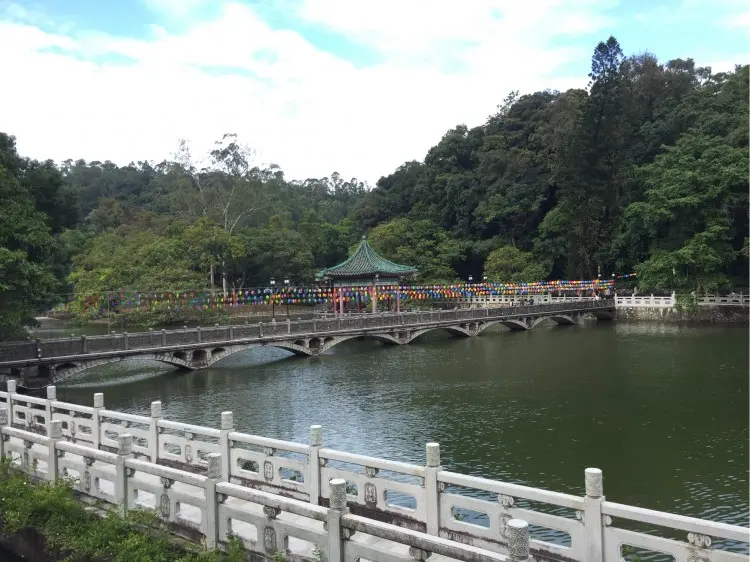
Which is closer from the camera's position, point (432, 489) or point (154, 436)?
point (432, 489)

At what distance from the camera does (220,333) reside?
94.6 ft

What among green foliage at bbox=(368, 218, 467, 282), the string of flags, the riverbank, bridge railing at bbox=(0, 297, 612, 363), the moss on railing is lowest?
the riverbank

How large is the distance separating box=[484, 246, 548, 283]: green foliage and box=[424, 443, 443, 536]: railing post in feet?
158

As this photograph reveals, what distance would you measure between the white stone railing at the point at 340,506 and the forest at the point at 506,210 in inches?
543

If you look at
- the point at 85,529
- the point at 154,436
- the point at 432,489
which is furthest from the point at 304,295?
the point at 432,489

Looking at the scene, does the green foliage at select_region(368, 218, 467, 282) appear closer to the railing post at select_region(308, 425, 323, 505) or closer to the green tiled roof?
the green tiled roof

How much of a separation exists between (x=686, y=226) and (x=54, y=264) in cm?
4096

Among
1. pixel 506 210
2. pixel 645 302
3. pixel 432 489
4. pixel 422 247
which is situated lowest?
pixel 645 302

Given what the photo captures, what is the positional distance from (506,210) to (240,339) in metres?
39.9

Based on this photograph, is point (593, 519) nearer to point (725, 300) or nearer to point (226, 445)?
point (226, 445)

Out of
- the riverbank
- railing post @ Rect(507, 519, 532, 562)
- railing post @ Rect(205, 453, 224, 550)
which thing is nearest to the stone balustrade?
the riverbank

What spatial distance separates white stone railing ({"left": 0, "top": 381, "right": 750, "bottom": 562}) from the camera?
5406mm

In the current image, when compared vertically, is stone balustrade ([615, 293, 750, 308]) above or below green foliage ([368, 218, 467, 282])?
below

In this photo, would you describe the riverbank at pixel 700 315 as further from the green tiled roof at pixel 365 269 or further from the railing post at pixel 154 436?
the railing post at pixel 154 436
